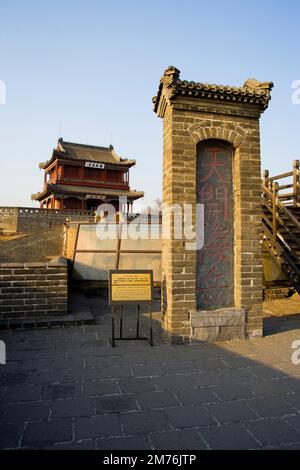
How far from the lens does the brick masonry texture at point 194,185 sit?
540cm

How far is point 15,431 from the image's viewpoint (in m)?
2.80

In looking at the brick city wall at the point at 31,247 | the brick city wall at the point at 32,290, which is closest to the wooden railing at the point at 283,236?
the brick city wall at the point at 32,290

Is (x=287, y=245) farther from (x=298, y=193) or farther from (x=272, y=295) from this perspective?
(x=298, y=193)

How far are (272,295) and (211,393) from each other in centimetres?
618

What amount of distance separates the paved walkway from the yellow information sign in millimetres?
767

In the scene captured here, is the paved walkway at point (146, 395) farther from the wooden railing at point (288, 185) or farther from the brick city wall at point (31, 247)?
the brick city wall at point (31, 247)

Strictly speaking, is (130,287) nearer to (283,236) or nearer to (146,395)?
(146,395)

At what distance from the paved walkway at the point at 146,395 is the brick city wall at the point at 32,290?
842 millimetres

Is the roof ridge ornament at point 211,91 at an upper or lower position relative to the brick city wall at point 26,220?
lower

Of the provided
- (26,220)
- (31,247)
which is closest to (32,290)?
(31,247)

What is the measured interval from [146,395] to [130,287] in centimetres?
210

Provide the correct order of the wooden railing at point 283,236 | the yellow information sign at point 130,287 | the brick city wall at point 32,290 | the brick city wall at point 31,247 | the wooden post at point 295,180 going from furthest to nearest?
the brick city wall at point 31,247
the wooden post at point 295,180
the wooden railing at point 283,236
the brick city wall at point 32,290
the yellow information sign at point 130,287

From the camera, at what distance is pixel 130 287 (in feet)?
17.7

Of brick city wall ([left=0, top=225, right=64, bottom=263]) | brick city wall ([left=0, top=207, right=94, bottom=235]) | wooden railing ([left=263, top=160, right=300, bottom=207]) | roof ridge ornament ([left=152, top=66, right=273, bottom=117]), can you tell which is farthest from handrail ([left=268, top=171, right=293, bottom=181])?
brick city wall ([left=0, top=207, right=94, bottom=235])
